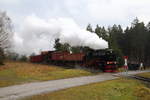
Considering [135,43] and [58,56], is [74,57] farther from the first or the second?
[135,43]

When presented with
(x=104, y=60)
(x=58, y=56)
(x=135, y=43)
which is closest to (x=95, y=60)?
(x=104, y=60)

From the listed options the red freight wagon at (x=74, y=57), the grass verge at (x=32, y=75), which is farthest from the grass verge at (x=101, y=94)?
the red freight wagon at (x=74, y=57)

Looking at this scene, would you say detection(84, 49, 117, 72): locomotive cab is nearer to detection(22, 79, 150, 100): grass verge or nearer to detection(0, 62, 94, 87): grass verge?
detection(0, 62, 94, 87): grass verge

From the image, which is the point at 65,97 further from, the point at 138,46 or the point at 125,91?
the point at 138,46

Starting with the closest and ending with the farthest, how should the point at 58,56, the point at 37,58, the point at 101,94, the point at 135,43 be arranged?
the point at 101,94, the point at 58,56, the point at 37,58, the point at 135,43

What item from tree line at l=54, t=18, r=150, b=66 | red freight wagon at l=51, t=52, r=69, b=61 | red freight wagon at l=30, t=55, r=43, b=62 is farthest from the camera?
tree line at l=54, t=18, r=150, b=66

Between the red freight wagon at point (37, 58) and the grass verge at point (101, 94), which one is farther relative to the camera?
the red freight wagon at point (37, 58)

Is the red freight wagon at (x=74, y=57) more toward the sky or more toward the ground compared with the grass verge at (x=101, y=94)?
more toward the sky

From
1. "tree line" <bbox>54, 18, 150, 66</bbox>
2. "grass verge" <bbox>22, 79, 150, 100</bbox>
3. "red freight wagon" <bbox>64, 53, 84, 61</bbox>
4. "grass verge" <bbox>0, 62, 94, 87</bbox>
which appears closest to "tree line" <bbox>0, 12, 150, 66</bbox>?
"tree line" <bbox>54, 18, 150, 66</bbox>

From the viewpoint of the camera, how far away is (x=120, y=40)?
63438mm

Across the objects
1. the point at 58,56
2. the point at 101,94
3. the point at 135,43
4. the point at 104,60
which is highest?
the point at 135,43

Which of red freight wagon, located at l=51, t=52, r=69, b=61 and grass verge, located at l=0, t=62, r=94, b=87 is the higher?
red freight wagon, located at l=51, t=52, r=69, b=61

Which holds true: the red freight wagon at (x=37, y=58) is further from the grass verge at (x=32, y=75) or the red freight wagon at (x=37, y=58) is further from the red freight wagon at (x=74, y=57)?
the grass verge at (x=32, y=75)

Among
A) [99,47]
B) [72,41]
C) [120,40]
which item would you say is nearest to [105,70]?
[99,47]
